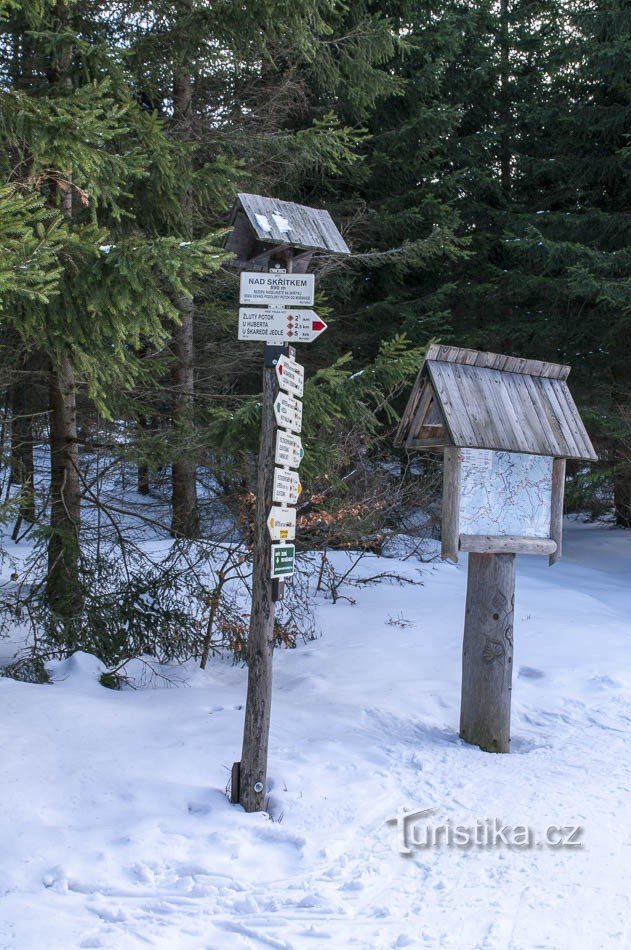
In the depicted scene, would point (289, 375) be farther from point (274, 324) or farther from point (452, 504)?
point (452, 504)

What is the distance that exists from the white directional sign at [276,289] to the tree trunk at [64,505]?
263cm

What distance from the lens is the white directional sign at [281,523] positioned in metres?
4.97

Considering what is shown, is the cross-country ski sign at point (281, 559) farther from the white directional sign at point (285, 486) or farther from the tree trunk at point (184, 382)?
the tree trunk at point (184, 382)

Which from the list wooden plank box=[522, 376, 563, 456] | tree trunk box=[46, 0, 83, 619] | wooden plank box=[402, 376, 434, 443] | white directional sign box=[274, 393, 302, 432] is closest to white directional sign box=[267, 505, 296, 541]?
white directional sign box=[274, 393, 302, 432]

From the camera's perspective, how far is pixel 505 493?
6195 mm

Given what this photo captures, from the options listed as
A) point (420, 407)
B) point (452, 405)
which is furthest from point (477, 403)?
point (420, 407)

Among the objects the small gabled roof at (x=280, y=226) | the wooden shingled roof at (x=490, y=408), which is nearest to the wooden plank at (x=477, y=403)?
the wooden shingled roof at (x=490, y=408)

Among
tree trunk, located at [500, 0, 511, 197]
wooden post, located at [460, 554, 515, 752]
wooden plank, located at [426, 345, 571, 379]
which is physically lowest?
wooden post, located at [460, 554, 515, 752]

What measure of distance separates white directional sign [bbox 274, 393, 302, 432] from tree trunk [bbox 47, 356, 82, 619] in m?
2.74

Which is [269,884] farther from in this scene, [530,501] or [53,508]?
[53,508]

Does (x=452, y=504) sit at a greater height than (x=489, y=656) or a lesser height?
greater

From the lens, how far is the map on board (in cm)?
602

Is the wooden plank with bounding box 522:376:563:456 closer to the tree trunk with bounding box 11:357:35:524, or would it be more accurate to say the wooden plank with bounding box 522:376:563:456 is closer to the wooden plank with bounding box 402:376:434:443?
the wooden plank with bounding box 402:376:434:443

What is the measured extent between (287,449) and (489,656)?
2.49 metres
